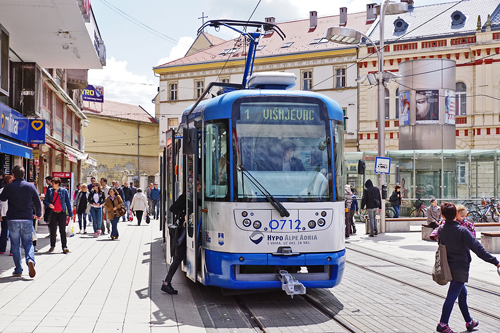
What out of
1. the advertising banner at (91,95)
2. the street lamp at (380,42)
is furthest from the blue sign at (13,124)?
the advertising banner at (91,95)

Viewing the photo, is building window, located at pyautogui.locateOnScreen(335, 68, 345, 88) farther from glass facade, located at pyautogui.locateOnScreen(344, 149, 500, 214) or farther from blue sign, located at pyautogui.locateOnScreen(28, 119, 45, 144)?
blue sign, located at pyautogui.locateOnScreen(28, 119, 45, 144)

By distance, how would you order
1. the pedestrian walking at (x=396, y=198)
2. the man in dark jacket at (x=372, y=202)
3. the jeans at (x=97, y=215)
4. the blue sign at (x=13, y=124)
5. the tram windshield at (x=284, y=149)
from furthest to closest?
the pedestrian walking at (x=396, y=198) → the man in dark jacket at (x=372, y=202) → the jeans at (x=97, y=215) → the blue sign at (x=13, y=124) → the tram windshield at (x=284, y=149)

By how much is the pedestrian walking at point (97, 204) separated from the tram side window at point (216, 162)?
10308mm

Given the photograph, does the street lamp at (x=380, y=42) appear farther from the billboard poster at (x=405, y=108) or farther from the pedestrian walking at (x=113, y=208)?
the pedestrian walking at (x=113, y=208)

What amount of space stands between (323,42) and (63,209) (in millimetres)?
34941

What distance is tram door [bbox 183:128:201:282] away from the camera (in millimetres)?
8391

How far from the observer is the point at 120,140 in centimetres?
6500

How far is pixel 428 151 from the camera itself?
24734 mm

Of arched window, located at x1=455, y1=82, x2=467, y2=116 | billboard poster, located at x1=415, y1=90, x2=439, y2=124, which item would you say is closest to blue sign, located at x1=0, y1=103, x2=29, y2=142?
billboard poster, located at x1=415, y1=90, x2=439, y2=124

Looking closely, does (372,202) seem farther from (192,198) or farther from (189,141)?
(189,141)

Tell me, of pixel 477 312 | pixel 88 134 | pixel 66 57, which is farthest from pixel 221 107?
pixel 88 134

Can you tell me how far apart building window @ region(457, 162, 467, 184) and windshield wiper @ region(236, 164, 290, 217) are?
744 inches

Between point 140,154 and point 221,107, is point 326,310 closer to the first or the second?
point 221,107

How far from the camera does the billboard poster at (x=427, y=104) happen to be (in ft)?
80.2
